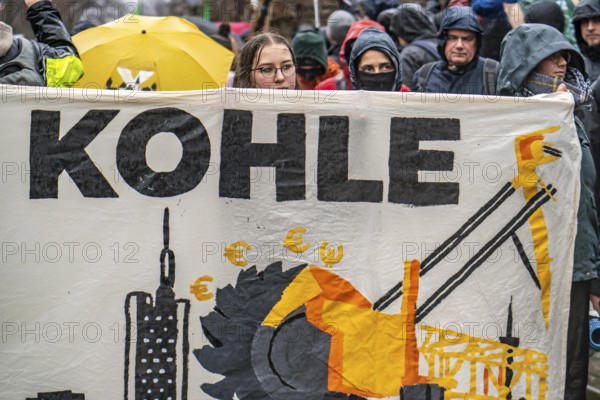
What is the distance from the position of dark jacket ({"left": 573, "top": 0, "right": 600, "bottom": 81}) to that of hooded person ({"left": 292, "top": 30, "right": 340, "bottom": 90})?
1.65 m

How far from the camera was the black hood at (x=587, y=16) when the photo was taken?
6.54 metres

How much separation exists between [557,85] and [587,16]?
6.67 feet

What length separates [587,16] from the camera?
6555 millimetres

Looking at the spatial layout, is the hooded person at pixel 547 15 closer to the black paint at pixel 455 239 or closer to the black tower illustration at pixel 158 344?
the black paint at pixel 455 239

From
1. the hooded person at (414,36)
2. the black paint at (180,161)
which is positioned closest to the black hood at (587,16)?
the hooded person at (414,36)

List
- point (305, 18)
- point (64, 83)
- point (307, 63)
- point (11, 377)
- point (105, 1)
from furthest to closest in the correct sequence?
point (105, 1)
point (305, 18)
point (307, 63)
point (64, 83)
point (11, 377)

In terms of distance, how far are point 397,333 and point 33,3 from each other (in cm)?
243

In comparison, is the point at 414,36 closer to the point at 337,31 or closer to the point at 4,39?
the point at 337,31

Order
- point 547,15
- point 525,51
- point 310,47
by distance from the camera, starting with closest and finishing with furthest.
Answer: point 525,51, point 310,47, point 547,15

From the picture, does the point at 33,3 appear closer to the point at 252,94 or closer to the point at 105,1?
the point at 252,94

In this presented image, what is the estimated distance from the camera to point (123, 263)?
4.25 metres

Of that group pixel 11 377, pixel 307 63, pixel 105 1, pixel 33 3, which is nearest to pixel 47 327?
pixel 11 377

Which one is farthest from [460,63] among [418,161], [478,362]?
[478,362]

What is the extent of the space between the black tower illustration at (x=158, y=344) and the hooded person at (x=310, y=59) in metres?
2.69
